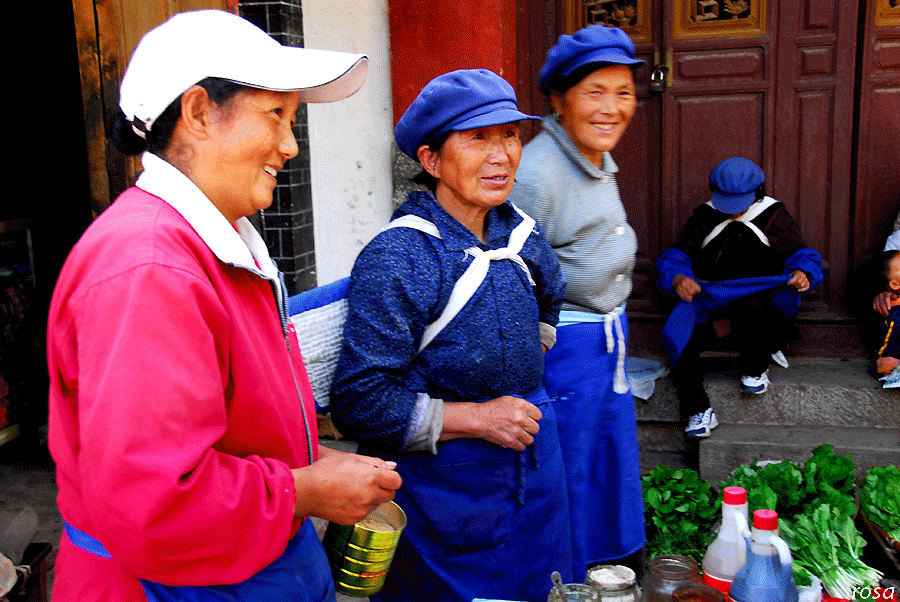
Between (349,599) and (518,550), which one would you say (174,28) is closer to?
(518,550)

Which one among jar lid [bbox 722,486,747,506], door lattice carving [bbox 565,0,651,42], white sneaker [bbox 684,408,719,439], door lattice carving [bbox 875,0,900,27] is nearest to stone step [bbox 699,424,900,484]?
white sneaker [bbox 684,408,719,439]

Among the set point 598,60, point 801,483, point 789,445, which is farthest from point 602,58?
point 789,445

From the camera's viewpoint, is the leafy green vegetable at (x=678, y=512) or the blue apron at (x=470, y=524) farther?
the leafy green vegetable at (x=678, y=512)

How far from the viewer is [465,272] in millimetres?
1950

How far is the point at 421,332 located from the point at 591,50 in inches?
44.8

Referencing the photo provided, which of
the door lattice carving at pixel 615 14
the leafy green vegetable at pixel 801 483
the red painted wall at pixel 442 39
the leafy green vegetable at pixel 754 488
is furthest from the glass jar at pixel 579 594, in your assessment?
the door lattice carving at pixel 615 14

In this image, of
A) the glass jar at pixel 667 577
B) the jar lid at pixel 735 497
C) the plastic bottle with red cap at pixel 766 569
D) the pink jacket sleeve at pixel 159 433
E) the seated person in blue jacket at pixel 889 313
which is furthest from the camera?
the seated person in blue jacket at pixel 889 313

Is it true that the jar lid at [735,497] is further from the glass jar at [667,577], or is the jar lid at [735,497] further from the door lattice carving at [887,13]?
the door lattice carving at [887,13]

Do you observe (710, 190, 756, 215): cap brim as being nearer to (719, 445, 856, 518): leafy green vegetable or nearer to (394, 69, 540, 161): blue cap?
(719, 445, 856, 518): leafy green vegetable

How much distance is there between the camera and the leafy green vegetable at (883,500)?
2766mm

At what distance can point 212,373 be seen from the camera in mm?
1086

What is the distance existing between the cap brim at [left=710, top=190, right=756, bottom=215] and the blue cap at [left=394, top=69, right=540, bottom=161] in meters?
2.31

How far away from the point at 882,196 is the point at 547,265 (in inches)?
112

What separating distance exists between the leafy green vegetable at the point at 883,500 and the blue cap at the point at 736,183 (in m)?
1.48
